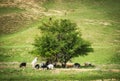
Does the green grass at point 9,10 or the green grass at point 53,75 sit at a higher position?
the green grass at point 9,10

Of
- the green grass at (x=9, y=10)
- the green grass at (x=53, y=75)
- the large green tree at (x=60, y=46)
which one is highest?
the green grass at (x=9, y=10)

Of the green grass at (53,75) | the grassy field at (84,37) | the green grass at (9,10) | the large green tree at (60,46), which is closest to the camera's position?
the green grass at (53,75)

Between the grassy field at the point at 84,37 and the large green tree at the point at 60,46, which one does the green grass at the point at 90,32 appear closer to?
the grassy field at the point at 84,37

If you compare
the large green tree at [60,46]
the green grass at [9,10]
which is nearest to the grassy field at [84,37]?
the green grass at [9,10]

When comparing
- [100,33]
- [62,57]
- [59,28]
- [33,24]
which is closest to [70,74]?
[62,57]

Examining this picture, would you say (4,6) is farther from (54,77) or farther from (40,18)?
(54,77)

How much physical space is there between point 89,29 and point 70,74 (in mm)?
64084

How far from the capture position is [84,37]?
91.3 m

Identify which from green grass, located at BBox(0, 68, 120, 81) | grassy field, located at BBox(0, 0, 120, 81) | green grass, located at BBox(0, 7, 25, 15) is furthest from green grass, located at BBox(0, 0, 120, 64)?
green grass, located at BBox(0, 68, 120, 81)

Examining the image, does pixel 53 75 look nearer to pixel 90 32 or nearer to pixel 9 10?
pixel 90 32

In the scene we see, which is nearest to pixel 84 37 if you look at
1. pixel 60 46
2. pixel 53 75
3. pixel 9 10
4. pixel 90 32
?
pixel 90 32

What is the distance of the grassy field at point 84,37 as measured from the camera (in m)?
38.8

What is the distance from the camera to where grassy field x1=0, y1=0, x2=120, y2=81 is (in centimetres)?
3884

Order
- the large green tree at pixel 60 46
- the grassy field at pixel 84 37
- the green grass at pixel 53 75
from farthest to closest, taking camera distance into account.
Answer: the large green tree at pixel 60 46 < the grassy field at pixel 84 37 < the green grass at pixel 53 75
